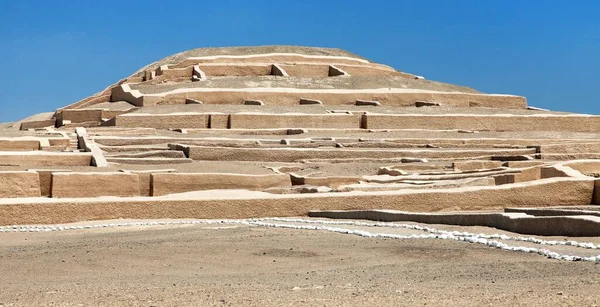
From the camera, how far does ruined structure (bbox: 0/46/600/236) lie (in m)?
11.6

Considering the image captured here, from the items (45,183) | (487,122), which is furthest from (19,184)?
(487,122)

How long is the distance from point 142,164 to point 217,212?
658 cm

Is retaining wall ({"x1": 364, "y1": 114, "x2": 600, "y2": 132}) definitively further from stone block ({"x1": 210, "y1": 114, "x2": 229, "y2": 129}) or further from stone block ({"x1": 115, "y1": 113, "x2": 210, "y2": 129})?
stone block ({"x1": 115, "y1": 113, "x2": 210, "y2": 129})

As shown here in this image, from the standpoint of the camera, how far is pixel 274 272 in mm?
6973

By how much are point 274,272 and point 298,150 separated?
13.8 metres

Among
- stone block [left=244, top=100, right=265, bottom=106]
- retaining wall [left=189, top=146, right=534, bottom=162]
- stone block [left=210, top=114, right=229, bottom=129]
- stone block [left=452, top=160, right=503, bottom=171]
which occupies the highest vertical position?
stone block [left=244, top=100, right=265, bottom=106]

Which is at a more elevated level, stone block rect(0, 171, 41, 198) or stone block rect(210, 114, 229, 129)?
stone block rect(210, 114, 229, 129)

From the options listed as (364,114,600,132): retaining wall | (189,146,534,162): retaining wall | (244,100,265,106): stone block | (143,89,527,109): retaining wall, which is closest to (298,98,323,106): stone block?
(143,89,527,109): retaining wall

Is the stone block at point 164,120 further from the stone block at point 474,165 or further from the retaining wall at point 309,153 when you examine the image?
the stone block at point 474,165

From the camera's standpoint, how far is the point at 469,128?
2777cm

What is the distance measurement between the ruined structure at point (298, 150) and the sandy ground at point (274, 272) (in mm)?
1655

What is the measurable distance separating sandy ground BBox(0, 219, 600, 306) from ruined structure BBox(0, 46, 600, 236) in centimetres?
166

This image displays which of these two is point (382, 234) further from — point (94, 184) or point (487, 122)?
point (487, 122)

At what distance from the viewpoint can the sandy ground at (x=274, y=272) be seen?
5.50m
